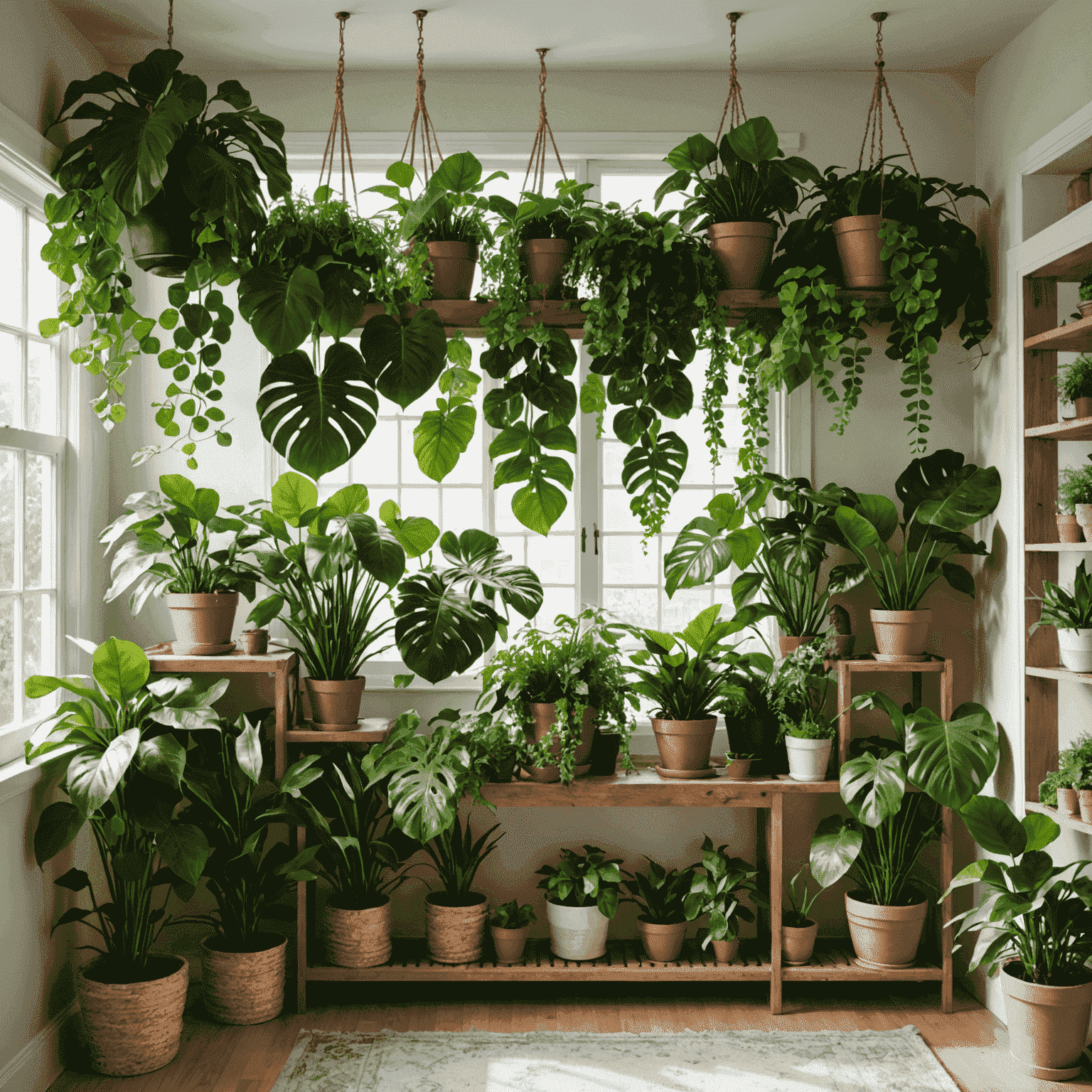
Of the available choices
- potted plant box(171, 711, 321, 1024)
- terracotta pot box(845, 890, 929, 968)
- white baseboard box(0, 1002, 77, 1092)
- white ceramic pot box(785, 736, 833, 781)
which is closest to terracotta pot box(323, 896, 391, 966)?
potted plant box(171, 711, 321, 1024)

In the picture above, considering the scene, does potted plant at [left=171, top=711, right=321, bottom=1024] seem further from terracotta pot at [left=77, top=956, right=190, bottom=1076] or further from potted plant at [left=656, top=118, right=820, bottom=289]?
potted plant at [left=656, top=118, right=820, bottom=289]

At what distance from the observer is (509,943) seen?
10.3 ft

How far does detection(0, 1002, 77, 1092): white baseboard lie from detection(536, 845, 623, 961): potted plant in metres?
1.44

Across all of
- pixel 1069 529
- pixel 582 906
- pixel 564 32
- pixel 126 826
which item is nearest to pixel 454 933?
pixel 582 906

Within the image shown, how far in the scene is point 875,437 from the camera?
3.46m

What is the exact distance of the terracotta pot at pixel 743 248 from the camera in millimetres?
3062

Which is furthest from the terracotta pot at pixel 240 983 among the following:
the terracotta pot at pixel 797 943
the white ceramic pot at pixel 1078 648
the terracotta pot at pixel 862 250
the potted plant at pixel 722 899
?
the terracotta pot at pixel 862 250

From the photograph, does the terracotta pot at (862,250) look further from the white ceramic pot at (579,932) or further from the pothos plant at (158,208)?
the white ceramic pot at (579,932)

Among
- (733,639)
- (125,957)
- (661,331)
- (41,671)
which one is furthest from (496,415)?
(125,957)

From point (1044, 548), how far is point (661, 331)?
1.27 meters

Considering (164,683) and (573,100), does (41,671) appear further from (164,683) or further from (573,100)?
(573,100)

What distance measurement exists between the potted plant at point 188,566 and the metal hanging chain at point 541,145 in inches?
59.0

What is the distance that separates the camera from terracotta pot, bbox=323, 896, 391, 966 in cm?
307

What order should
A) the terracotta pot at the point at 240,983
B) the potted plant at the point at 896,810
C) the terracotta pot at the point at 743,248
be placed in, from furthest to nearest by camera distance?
the terracotta pot at the point at 743,248, the terracotta pot at the point at 240,983, the potted plant at the point at 896,810
